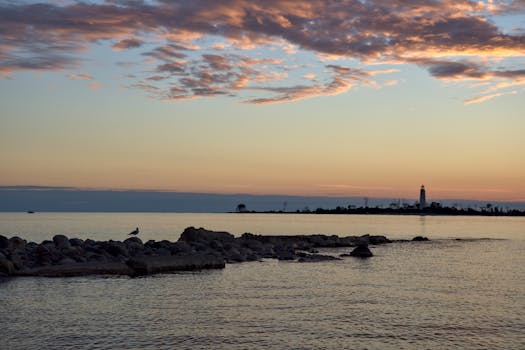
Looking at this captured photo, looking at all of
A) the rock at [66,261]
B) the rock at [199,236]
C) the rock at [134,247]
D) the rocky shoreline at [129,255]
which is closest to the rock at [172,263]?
the rocky shoreline at [129,255]

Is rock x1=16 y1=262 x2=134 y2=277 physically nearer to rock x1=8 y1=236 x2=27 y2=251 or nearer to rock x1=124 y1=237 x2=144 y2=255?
rock x1=124 y1=237 x2=144 y2=255

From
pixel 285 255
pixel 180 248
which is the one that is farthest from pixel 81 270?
pixel 285 255

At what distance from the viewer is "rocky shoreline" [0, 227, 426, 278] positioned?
40.6m

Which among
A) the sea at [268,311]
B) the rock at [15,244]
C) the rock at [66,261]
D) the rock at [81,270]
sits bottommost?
the sea at [268,311]

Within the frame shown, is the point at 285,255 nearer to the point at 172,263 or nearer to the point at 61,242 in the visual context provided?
the point at 172,263

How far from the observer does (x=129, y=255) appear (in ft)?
167

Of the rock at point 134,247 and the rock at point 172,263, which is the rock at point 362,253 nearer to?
the rock at point 172,263

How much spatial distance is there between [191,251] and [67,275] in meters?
16.8

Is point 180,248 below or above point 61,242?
below

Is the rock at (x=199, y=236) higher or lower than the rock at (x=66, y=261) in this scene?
higher

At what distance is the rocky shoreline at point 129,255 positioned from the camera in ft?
133

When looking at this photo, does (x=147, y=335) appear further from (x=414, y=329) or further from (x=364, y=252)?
(x=364, y=252)

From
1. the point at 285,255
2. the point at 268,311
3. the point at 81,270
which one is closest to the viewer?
the point at 268,311

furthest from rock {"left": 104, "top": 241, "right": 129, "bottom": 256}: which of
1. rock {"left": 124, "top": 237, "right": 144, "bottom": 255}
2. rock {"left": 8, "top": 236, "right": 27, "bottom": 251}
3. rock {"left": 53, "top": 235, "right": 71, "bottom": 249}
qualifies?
rock {"left": 8, "top": 236, "right": 27, "bottom": 251}
